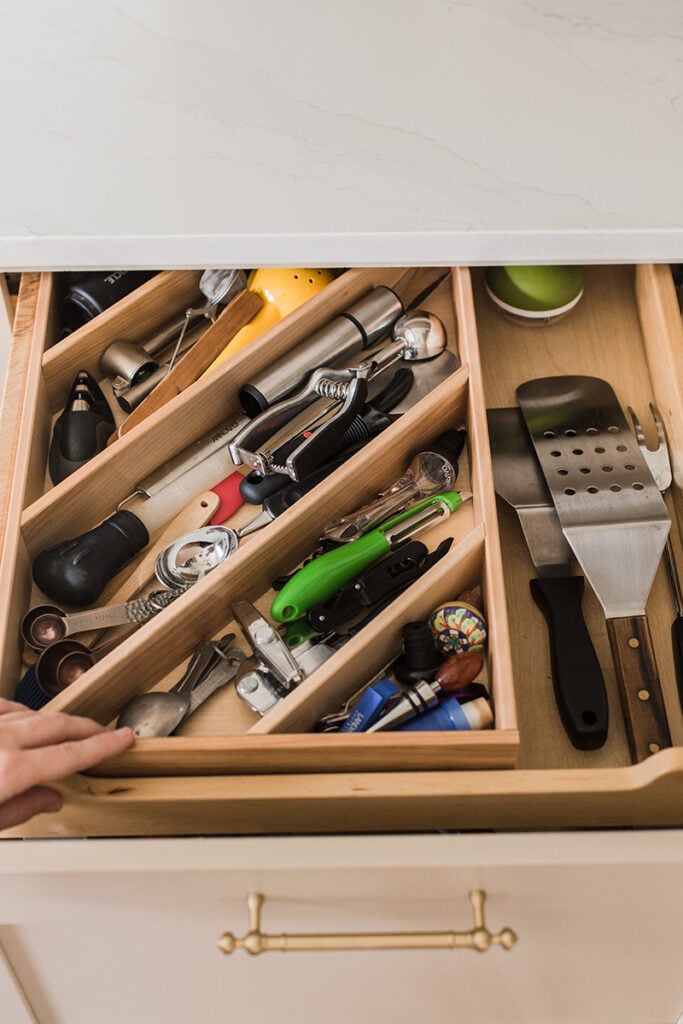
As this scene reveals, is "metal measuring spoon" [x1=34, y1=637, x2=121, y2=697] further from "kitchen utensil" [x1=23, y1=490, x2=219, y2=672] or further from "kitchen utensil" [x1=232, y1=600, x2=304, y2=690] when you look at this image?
"kitchen utensil" [x1=232, y1=600, x2=304, y2=690]

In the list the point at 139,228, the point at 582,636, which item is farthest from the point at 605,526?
the point at 139,228

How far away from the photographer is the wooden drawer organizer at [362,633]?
75 centimetres

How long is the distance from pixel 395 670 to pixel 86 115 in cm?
65

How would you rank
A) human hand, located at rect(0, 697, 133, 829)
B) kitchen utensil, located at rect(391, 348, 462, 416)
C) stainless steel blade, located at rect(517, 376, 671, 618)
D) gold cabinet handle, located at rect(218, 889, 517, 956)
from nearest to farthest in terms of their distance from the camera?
human hand, located at rect(0, 697, 133, 829) < gold cabinet handle, located at rect(218, 889, 517, 956) < stainless steel blade, located at rect(517, 376, 671, 618) < kitchen utensil, located at rect(391, 348, 462, 416)

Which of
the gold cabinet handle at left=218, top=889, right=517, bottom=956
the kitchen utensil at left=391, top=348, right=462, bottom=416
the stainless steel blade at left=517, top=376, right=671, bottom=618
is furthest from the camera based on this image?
the kitchen utensil at left=391, top=348, right=462, bottom=416

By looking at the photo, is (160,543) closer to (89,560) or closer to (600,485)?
(89,560)

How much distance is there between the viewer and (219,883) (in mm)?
789

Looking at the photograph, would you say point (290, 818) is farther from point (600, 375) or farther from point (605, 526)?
point (600, 375)

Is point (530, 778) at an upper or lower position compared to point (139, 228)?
lower

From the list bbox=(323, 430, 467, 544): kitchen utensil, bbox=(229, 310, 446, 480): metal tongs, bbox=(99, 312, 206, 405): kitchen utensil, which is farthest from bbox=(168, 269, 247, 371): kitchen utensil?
bbox=(323, 430, 467, 544): kitchen utensil

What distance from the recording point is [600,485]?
951mm

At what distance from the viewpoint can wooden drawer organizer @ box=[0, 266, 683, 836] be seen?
0.75m

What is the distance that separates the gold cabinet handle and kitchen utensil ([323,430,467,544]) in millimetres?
315

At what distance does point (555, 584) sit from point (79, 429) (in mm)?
460
